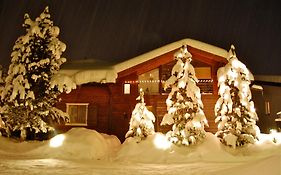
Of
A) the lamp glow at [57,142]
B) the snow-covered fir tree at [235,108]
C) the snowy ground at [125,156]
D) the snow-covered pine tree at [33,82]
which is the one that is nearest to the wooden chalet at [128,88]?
the snow-covered pine tree at [33,82]

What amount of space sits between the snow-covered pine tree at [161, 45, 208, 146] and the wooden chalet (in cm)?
425

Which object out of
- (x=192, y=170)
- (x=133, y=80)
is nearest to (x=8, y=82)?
(x=133, y=80)

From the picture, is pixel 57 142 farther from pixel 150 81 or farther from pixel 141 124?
pixel 150 81

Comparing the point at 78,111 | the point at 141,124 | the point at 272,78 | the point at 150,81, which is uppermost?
the point at 272,78

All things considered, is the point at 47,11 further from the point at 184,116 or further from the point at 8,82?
the point at 184,116

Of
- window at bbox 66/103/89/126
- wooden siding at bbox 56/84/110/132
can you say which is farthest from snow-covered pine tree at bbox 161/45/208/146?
window at bbox 66/103/89/126

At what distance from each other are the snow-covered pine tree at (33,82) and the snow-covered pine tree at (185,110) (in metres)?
6.28

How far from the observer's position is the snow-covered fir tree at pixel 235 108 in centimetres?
1359

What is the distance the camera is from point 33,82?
15.8 m

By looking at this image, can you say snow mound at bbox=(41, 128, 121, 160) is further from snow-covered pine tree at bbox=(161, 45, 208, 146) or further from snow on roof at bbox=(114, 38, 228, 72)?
snow on roof at bbox=(114, 38, 228, 72)

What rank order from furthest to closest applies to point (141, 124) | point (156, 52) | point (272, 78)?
point (272, 78), point (156, 52), point (141, 124)

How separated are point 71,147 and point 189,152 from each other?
5489 mm

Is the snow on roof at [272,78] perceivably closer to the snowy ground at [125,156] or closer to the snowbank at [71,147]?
the snowy ground at [125,156]

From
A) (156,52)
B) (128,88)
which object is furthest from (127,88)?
(156,52)
